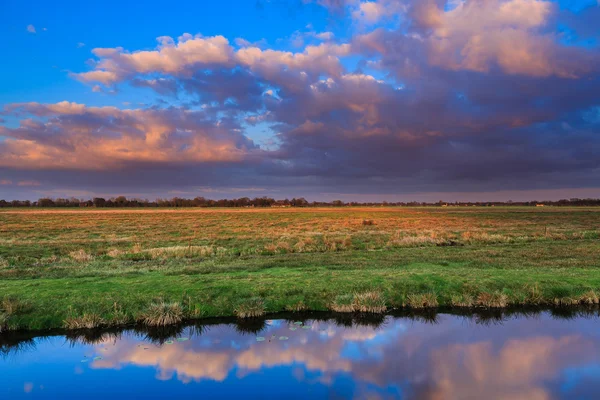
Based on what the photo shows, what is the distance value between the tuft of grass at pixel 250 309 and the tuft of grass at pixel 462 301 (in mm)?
8271

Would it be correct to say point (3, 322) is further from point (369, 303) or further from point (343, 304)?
point (369, 303)

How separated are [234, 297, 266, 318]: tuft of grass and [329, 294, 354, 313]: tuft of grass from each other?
2.95 metres

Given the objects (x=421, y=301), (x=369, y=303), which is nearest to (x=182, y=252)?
(x=369, y=303)

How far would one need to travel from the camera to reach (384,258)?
27.5 metres

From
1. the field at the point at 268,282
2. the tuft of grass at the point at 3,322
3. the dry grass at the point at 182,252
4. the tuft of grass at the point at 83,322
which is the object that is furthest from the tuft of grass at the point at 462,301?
the dry grass at the point at 182,252

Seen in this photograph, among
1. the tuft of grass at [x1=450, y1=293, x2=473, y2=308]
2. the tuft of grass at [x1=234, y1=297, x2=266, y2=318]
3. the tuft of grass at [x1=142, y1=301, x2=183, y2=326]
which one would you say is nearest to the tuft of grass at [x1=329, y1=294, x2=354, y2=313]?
the tuft of grass at [x1=234, y1=297, x2=266, y2=318]

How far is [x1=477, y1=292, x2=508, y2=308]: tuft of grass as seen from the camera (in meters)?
17.1

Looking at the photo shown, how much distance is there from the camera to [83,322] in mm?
14758

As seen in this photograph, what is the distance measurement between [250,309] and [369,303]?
5.00 m

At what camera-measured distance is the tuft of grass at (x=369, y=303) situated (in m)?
16.6

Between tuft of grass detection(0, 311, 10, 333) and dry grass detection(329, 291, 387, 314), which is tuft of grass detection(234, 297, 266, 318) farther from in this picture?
tuft of grass detection(0, 311, 10, 333)

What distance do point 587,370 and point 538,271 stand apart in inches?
436

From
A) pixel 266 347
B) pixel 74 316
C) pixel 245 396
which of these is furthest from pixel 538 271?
pixel 74 316

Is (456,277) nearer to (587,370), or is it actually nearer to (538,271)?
(538,271)
